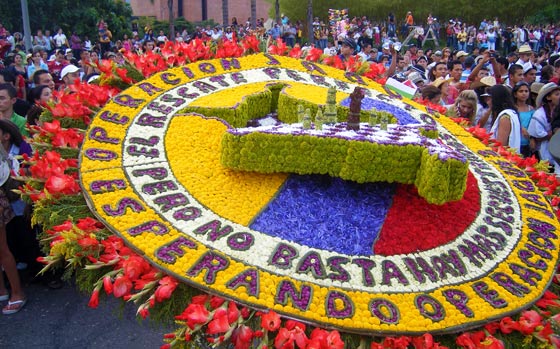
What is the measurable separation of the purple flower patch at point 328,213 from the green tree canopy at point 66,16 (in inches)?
975

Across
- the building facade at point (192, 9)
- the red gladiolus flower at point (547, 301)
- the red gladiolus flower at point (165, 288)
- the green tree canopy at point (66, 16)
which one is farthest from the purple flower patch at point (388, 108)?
the building facade at point (192, 9)

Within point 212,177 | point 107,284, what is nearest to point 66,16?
point 212,177

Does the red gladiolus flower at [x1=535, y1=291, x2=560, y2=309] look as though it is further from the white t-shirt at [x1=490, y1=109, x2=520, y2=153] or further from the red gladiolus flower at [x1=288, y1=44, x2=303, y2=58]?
the red gladiolus flower at [x1=288, y1=44, x2=303, y2=58]

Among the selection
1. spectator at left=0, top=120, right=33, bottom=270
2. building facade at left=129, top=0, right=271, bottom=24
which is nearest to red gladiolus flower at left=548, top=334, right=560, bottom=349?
spectator at left=0, top=120, right=33, bottom=270

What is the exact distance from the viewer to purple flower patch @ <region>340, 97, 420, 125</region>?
6051 mm

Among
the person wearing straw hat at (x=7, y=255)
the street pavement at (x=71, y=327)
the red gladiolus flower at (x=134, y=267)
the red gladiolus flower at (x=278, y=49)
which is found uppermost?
the red gladiolus flower at (x=278, y=49)

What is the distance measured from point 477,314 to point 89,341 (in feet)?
11.2

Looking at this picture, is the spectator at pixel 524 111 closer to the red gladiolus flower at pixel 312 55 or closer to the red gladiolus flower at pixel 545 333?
the red gladiolus flower at pixel 312 55

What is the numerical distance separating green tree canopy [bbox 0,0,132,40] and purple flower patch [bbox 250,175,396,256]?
2477 cm

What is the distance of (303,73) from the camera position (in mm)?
6906

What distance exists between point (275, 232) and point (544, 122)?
4.66 m

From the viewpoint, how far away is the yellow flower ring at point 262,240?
3.42 meters

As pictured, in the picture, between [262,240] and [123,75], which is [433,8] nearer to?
[123,75]

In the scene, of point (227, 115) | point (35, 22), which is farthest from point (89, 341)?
point (35, 22)
